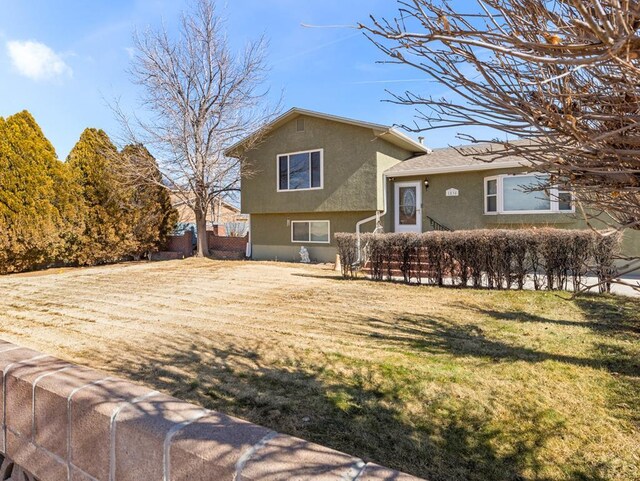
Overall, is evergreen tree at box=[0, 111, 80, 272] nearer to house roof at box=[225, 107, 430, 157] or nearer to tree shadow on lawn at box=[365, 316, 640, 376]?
house roof at box=[225, 107, 430, 157]

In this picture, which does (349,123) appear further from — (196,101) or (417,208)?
(196,101)

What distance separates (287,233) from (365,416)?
15.2m

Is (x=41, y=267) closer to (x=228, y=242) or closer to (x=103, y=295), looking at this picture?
(x=228, y=242)

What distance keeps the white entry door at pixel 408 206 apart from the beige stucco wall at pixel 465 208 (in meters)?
0.19

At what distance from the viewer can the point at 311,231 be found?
1742cm

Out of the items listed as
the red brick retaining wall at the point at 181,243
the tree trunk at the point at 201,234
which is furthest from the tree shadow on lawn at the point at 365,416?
the red brick retaining wall at the point at 181,243

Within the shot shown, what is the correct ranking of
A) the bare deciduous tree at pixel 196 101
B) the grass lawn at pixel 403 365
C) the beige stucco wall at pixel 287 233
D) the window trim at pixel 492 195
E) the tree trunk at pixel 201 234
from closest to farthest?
the grass lawn at pixel 403 365, the window trim at pixel 492 195, the beige stucco wall at pixel 287 233, the bare deciduous tree at pixel 196 101, the tree trunk at pixel 201 234

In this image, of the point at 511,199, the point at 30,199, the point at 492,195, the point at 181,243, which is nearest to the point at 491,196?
the point at 492,195

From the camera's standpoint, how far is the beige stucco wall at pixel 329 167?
15391 mm

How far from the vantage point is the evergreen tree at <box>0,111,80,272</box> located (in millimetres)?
14648

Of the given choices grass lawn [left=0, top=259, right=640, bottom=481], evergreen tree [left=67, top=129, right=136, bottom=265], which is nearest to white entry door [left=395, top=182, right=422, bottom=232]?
grass lawn [left=0, top=259, right=640, bottom=481]

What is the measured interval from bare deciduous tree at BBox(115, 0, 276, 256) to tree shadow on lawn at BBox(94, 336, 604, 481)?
50.4 feet

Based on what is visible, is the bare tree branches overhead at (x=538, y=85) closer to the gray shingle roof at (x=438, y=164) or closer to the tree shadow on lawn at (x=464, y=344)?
the tree shadow on lawn at (x=464, y=344)

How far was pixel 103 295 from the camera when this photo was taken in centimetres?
923
